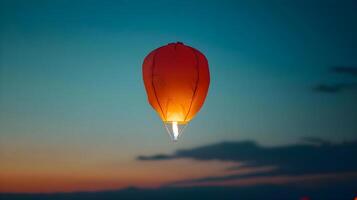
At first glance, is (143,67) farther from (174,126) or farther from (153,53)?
(174,126)

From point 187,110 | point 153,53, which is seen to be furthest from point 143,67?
point 187,110

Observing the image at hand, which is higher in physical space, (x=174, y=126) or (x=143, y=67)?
(x=143, y=67)

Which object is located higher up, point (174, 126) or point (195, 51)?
point (195, 51)

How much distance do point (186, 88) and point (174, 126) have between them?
1046mm

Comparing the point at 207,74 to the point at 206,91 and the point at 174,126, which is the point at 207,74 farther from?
the point at 174,126

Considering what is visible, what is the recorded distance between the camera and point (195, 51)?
56.6ft

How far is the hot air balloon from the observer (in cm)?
1677

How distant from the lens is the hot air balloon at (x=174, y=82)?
55.0 feet

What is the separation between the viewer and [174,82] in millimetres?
16766

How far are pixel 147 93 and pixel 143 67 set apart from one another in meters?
0.69

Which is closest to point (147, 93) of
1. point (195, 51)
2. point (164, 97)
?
point (164, 97)

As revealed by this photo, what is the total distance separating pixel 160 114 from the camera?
55.7 feet

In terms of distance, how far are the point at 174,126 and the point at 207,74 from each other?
1651 millimetres

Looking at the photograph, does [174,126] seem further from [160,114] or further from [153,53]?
[153,53]
